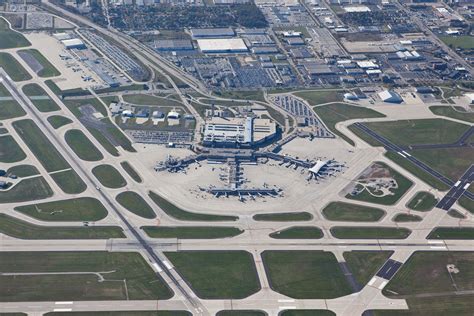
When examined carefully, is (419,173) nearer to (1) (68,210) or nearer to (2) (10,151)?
(1) (68,210)

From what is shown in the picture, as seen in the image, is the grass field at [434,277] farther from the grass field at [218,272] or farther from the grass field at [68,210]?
the grass field at [68,210]

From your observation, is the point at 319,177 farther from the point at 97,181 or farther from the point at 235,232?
the point at 97,181

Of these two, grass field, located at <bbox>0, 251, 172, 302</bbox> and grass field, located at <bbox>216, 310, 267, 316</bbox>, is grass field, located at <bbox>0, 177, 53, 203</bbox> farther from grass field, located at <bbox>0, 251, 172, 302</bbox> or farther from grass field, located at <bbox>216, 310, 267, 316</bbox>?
grass field, located at <bbox>216, 310, 267, 316</bbox>

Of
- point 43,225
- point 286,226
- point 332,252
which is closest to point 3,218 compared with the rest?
point 43,225

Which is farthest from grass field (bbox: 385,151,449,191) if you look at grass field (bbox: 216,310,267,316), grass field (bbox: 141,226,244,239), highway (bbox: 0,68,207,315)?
highway (bbox: 0,68,207,315)

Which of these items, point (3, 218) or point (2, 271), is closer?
point (2, 271)

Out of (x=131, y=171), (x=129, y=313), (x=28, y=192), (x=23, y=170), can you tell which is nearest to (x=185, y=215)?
(x=131, y=171)
